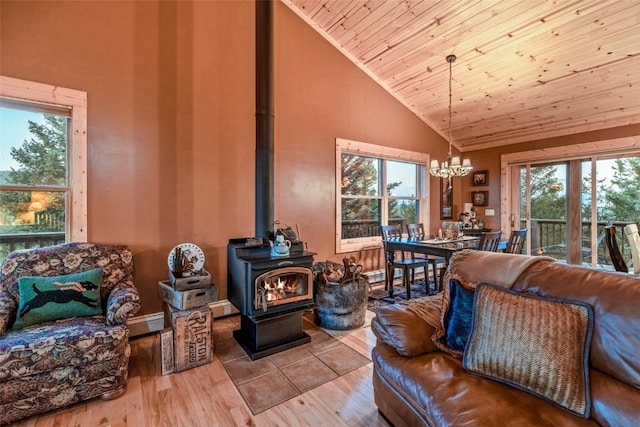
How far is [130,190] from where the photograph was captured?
2775 mm

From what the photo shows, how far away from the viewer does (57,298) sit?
210 cm

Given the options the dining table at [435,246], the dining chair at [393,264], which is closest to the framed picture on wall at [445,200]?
the dining table at [435,246]

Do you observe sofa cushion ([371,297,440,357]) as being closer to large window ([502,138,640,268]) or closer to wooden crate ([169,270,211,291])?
wooden crate ([169,270,211,291])

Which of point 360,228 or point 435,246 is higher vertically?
point 360,228

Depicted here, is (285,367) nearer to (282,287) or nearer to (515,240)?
(282,287)

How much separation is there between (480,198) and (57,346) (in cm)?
627

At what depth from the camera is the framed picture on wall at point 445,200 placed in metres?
5.66

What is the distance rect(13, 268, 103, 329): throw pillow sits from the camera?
2.01 metres

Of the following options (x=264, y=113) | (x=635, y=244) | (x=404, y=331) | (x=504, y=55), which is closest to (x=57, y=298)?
(x=264, y=113)

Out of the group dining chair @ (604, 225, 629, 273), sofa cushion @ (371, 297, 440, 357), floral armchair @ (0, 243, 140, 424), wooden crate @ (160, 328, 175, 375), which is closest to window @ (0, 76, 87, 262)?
floral armchair @ (0, 243, 140, 424)

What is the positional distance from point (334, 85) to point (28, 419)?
14.4 feet

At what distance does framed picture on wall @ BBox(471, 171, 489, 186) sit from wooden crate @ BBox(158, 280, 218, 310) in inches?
210

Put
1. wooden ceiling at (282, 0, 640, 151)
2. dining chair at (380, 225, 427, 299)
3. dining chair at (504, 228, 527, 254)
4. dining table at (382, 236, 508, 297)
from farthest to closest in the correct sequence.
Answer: dining chair at (380, 225, 427, 299) → dining chair at (504, 228, 527, 254) → dining table at (382, 236, 508, 297) → wooden ceiling at (282, 0, 640, 151)

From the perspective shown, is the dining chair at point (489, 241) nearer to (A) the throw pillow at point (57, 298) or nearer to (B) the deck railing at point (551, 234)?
(B) the deck railing at point (551, 234)
